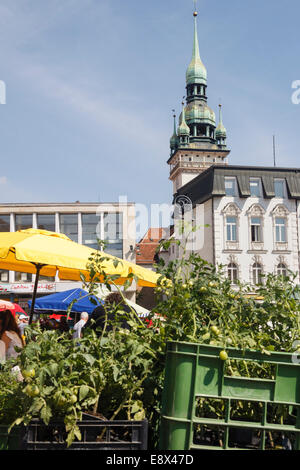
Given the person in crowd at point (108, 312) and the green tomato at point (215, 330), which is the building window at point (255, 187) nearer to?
the person in crowd at point (108, 312)

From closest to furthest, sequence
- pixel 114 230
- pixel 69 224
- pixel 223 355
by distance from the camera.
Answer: pixel 223 355
pixel 114 230
pixel 69 224

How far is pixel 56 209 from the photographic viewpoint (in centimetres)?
4984

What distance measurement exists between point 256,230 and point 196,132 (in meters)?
52.3

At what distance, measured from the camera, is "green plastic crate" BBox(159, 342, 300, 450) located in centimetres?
223

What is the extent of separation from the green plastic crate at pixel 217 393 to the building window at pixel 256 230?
39150 mm

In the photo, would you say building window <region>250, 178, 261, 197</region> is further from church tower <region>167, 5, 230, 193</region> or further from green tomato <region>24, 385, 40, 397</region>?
church tower <region>167, 5, 230, 193</region>

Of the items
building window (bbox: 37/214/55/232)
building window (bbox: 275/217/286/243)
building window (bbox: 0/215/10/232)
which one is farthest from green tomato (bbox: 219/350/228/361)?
building window (bbox: 0/215/10/232)

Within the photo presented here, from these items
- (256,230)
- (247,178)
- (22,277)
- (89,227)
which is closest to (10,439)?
(256,230)

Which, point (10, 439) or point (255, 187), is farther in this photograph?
point (255, 187)

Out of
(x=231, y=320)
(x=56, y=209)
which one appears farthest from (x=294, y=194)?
(x=231, y=320)

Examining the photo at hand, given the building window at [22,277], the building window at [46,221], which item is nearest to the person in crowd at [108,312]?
the building window at [22,277]

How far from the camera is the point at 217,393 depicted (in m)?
2.28

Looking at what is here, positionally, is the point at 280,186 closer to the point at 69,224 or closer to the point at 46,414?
the point at 69,224

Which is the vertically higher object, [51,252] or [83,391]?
[51,252]
